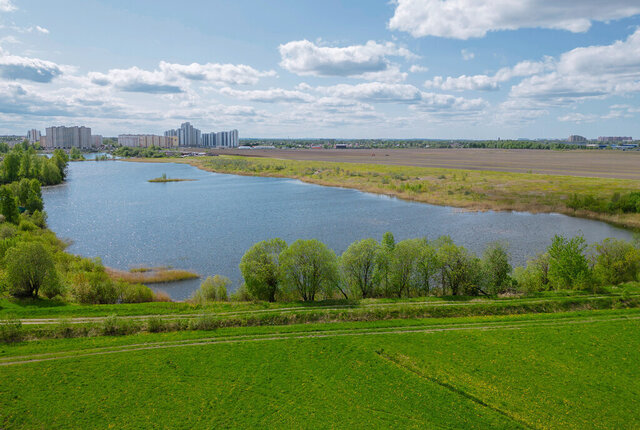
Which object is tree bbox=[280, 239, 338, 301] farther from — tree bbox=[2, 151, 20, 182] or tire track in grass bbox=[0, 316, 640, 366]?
tree bbox=[2, 151, 20, 182]

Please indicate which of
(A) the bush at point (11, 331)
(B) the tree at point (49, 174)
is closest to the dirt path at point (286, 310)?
(A) the bush at point (11, 331)

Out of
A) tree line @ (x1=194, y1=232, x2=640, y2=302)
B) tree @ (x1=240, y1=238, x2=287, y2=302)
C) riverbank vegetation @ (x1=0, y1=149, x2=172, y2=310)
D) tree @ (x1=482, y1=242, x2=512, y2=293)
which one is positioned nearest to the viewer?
riverbank vegetation @ (x1=0, y1=149, x2=172, y2=310)

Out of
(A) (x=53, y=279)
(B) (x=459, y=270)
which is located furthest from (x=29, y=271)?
(B) (x=459, y=270)

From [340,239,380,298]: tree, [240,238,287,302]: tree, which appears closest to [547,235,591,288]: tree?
[340,239,380,298]: tree

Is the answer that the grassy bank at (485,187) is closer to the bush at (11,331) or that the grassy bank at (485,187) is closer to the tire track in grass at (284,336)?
the tire track in grass at (284,336)

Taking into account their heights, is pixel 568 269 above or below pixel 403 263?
below

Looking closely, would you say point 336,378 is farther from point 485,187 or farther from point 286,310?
point 485,187
